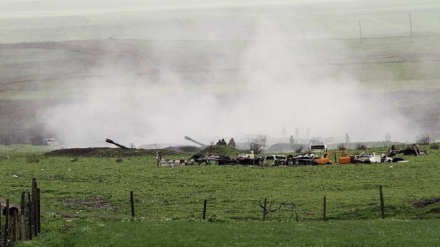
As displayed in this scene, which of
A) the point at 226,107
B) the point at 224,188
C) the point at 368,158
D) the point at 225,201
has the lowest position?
the point at 225,201

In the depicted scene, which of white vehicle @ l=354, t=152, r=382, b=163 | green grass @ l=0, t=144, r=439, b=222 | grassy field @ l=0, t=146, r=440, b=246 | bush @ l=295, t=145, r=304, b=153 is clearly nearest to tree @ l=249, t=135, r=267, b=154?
bush @ l=295, t=145, r=304, b=153

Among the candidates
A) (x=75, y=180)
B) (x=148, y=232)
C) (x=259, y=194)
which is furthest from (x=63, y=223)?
(x=75, y=180)

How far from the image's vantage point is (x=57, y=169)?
73875 millimetres

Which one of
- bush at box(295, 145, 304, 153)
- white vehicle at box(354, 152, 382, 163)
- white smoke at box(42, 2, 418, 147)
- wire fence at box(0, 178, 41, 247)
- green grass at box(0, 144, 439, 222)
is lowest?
wire fence at box(0, 178, 41, 247)

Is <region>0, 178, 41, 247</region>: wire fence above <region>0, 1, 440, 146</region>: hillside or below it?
below

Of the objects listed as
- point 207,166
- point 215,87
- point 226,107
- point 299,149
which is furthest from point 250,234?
point 215,87

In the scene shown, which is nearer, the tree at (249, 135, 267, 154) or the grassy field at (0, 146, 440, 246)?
the grassy field at (0, 146, 440, 246)

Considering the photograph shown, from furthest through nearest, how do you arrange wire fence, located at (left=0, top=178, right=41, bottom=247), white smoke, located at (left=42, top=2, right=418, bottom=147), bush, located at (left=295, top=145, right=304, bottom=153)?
1. white smoke, located at (left=42, top=2, right=418, bottom=147)
2. bush, located at (left=295, top=145, right=304, bottom=153)
3. wire fence, located at (left=0, top=178, right=41, bottom=247)

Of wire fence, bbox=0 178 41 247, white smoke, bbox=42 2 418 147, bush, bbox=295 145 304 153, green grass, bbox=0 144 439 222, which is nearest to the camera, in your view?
wire fence, bbox=0 178 41 247

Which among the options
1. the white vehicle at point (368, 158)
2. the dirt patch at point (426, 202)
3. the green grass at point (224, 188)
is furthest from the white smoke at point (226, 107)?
the dirt patch at point (426, 202)

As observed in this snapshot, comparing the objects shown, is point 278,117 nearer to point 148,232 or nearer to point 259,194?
point 259,194

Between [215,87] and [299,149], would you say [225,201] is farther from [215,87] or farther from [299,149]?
[215,87]

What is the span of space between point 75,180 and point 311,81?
90.2 m

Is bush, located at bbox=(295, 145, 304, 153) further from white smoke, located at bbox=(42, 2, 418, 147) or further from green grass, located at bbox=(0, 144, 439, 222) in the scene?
white smoke, located at bbox=(42, 2, 418, 147)
